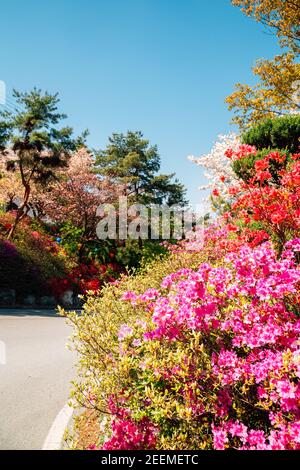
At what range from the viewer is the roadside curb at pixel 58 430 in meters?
3.42

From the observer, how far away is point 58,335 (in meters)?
8.51

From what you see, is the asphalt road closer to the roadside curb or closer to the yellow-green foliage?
the roadside curb

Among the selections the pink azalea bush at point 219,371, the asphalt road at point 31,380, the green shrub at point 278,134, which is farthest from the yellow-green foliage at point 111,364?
the green shrub at point 278,134

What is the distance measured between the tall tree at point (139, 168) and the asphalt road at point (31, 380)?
18.8 m

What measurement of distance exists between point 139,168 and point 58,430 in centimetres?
2519

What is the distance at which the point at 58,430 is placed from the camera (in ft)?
12.3

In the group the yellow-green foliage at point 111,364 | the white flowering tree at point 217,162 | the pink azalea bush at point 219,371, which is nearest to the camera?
the pink azalea bush at point 219,371

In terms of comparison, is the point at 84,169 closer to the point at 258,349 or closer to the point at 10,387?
the point at 10,387

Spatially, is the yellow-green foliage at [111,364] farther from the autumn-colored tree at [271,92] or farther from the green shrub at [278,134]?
the autumn-colored tree at [271,92]

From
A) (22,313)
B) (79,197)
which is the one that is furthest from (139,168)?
(22,313)

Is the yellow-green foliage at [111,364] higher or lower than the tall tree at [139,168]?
lower

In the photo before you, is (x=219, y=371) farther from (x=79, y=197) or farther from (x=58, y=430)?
(x=79, y=197)

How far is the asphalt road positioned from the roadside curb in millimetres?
59
